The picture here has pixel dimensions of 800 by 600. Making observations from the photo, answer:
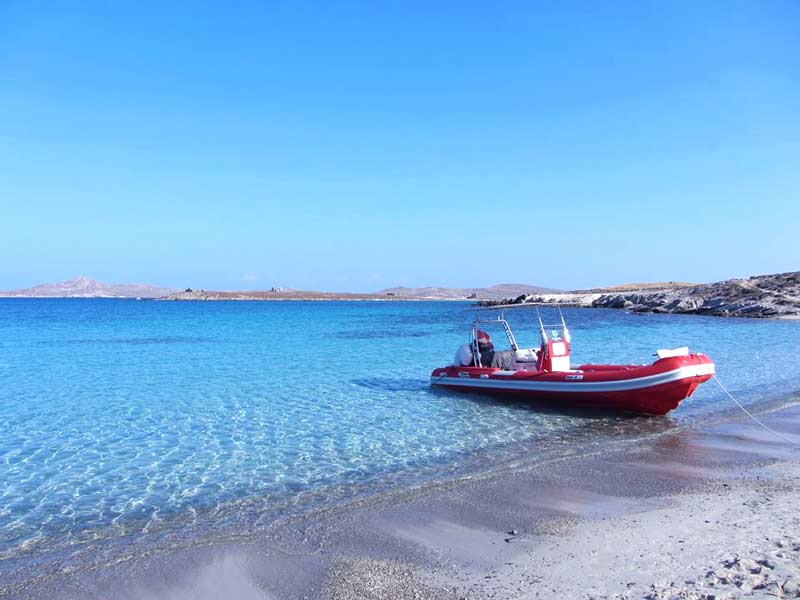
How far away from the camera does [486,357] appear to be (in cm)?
1781

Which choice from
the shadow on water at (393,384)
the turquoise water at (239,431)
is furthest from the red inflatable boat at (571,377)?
the shadow on water at (393,384)

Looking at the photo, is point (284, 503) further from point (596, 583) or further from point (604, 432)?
point (604, 432)

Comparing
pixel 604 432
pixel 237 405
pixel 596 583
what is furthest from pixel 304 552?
pixel 237 405

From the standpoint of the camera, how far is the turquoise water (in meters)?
8.09

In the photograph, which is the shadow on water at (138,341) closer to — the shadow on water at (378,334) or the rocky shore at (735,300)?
the shadow on water at (378,334)

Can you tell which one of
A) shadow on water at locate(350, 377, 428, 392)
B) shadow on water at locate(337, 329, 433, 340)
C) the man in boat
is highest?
the man in boat

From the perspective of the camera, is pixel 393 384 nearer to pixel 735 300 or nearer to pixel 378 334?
pixel 378 334

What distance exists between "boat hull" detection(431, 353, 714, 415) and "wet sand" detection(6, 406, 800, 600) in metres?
4.15

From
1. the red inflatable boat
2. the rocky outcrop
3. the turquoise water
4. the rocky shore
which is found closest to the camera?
the turquoise water

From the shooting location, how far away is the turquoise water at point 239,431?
26.6ft

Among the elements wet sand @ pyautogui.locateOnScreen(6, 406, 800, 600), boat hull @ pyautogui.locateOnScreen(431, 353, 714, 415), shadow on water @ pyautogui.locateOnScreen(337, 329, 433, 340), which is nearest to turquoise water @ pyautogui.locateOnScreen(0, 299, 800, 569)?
boat hull @ pyautogui.locateOnScreen(431, 353, 714, 415)

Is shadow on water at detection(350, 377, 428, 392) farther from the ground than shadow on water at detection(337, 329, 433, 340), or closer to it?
closer to it

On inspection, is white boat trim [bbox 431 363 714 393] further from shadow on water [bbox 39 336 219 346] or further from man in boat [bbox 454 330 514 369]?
shadow on water [bbox 39 336 219 346]

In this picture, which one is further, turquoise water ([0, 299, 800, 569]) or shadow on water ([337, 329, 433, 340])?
shadow on water ([337, 329, 433, 340])
